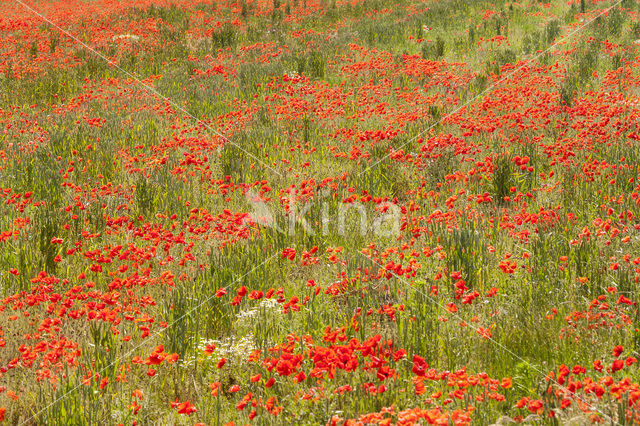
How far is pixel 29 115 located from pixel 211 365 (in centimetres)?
679

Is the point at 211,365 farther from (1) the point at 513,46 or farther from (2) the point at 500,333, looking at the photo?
(1) the point at 513,46

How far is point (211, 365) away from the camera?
9.26ft

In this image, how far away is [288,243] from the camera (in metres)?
4.07

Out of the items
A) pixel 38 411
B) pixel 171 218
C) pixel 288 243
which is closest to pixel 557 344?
pixel 288 243

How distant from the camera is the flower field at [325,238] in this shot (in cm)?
245

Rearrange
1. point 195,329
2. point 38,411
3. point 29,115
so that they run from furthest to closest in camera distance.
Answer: point 29,115, point 195,329, point 38,411

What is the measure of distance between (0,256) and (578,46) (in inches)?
384

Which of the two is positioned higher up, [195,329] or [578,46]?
[578,46]

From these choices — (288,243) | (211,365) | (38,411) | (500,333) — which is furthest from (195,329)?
(500,333)

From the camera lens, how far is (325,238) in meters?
4.21

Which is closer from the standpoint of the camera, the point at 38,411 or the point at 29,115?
the point at 38,411

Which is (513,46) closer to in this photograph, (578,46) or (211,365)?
(578,46)

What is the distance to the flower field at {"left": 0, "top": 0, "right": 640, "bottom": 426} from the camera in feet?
8.02

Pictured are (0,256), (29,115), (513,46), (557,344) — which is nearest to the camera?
(557,344)
